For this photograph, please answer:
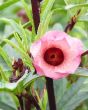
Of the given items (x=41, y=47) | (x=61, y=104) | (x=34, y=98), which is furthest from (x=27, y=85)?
(x=61, y=104)

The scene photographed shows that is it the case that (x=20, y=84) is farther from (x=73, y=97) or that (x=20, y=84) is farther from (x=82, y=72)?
(x=73, y=97)

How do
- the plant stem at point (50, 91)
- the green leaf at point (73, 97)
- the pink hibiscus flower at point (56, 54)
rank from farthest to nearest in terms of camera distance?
the green leaf at point (73, 97)
the plant stem at point (50, 91)
the pink hibiscus flower at point (56, 54)

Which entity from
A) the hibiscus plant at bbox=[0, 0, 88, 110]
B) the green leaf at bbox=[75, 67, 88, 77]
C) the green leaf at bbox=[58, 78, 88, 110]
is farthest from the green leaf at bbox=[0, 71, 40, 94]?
the green leaf at bbox=[58, 78, 88, 110]

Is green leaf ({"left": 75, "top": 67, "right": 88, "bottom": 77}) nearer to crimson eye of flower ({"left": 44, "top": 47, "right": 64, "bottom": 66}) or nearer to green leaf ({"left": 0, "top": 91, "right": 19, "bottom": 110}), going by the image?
crimson eye of flower ({"left": 44, "top": 47, "right": 64, "bottom": 66})

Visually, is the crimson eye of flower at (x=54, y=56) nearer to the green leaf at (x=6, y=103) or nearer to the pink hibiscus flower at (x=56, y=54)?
the pink hibiscus flower at (x=56, y=54)

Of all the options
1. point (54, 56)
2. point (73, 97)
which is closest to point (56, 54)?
point (54, 56)

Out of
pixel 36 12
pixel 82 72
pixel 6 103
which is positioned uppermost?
pixel 36 12

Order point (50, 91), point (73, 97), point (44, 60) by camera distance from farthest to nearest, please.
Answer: point (73, 97) < point (50, 91) < point (44, 60)

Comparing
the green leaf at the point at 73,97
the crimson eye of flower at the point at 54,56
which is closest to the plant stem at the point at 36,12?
the crimson eye of flower at the point at 54,56

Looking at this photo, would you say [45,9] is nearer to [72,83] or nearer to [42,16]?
[42,16]
